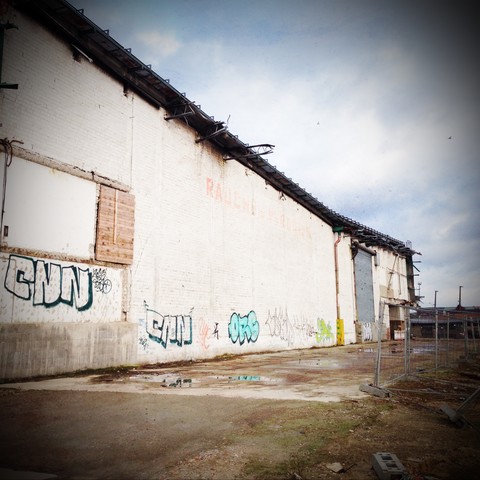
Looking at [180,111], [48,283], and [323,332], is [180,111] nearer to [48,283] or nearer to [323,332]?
[48,283]

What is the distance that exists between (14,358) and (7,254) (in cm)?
228

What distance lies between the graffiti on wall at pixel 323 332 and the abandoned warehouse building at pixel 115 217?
16.2 feet

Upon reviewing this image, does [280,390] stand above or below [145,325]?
below

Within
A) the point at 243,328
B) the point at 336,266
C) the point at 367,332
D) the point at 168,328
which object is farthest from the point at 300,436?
the point at 367,332

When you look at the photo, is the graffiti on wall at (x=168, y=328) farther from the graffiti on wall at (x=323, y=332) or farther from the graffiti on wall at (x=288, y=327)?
the graffiti on wall at (x=323, y=332)

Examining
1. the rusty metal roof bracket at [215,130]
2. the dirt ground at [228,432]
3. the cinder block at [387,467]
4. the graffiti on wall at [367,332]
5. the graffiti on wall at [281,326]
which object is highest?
the rusty metal roof bracket at [215,130]

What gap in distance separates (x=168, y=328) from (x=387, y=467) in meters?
11.0

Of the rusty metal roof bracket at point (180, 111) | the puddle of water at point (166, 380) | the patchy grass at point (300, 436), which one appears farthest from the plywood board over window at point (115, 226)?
the patchy grass at point (300, 436)

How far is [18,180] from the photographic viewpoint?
9.36 meters

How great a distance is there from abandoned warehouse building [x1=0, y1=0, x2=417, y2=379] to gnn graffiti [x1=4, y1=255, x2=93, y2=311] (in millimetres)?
27

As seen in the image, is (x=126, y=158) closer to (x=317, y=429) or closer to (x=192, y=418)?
(x=192, y=418)

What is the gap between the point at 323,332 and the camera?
26266 millimetres

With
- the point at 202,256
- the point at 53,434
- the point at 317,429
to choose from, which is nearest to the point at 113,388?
the point at 53,434

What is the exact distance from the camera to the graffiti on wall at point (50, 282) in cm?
906
